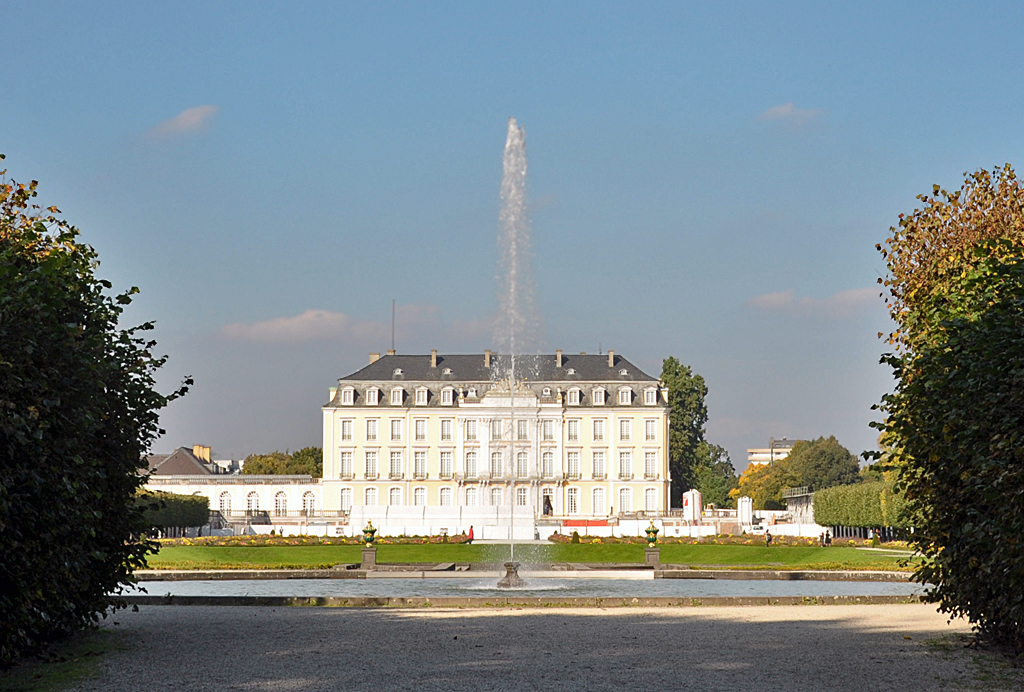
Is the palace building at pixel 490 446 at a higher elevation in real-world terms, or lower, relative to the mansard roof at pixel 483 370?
lower

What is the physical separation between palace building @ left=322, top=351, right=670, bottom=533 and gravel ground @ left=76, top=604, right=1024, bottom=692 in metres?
62.6

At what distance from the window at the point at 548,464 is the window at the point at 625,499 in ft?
15.6

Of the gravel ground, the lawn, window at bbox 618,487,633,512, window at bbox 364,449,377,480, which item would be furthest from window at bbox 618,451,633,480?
the gravel ground

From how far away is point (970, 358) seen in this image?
1092cm

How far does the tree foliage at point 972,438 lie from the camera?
1012 centimetres

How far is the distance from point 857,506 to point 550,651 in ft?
146

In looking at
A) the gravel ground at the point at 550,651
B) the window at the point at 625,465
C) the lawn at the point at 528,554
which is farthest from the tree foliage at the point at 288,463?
the gravel ground at the point at 550,651

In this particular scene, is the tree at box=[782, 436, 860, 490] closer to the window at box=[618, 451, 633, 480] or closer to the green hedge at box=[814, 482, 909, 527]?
the window at box=[618, 451, 633, 480]

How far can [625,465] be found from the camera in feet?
262

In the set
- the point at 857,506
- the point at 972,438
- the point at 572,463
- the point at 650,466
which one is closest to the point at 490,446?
the point at 572,463

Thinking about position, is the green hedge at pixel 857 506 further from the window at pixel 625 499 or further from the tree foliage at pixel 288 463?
the tree foliage at pixel 288 463

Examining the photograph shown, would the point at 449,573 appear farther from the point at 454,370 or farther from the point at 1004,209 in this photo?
the point at 454,370

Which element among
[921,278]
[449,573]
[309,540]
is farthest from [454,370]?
[921,278]

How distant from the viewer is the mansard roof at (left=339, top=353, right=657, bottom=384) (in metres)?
81.1
